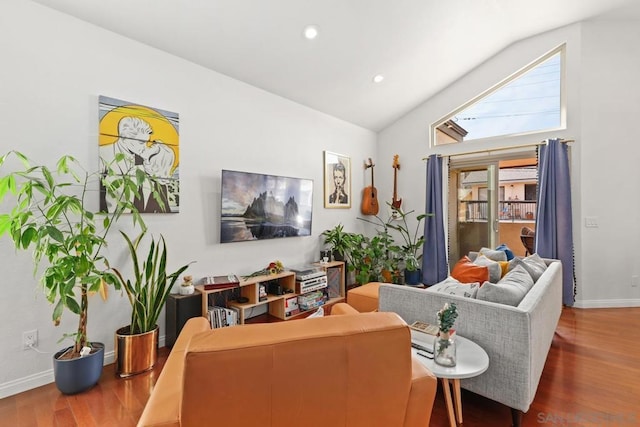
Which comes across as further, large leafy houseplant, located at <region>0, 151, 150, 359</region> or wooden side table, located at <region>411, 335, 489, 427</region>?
large leafy houseplant, located at <region>0, 151, 150, 359</region>

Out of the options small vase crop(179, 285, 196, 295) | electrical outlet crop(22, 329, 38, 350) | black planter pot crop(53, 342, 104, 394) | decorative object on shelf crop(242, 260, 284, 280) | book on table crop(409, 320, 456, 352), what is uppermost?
decorative object on shelf crop(242, 260, 284, 280)

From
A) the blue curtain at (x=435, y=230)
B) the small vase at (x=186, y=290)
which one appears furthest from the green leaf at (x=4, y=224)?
the blue curtain at (x=435, y=230)

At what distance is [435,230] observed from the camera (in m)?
4.80

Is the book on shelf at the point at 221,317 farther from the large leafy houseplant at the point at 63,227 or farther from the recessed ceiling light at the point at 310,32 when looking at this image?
the recessed ceiling light at the point at 310,32

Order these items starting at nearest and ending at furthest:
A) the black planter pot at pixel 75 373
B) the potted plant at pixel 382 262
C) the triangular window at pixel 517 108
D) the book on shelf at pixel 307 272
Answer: the black planter pot at pixel 75 373
the book on shelf at pixel 307 272
the triangular window at pixel 517 108
the potted plant at pixel 382 262

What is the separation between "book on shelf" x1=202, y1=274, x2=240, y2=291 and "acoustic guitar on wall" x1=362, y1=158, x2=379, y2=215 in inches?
111

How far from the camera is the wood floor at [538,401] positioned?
1771mm

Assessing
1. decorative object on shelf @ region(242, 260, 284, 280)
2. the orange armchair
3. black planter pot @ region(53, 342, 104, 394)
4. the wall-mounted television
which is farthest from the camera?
decorative object on shelf @ region(242, 260, 284, 280)

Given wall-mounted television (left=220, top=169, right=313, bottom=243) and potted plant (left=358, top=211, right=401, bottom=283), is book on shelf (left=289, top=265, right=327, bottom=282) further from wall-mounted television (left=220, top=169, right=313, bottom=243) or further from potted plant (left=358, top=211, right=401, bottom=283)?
potted plant (left=358, top=211, right=401, bottom=283)

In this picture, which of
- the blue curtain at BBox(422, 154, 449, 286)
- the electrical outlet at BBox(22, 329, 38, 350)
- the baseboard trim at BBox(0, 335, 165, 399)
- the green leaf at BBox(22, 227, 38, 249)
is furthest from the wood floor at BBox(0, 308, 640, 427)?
the blue curtain at BBox(422, 154, 449, 286)

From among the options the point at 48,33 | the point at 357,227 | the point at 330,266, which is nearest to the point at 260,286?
the point at 330,266

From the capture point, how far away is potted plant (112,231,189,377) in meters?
2.26

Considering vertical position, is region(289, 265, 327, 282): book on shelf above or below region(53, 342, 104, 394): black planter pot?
above

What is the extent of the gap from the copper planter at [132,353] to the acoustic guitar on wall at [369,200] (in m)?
3.73
